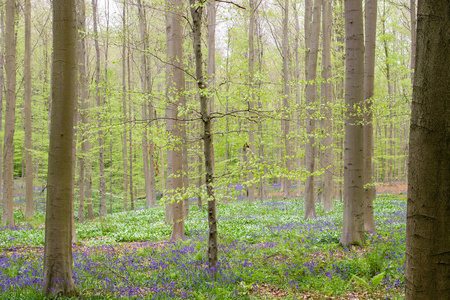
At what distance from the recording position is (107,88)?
6.90 m

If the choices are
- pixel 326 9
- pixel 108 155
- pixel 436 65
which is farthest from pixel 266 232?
pixel 108 155

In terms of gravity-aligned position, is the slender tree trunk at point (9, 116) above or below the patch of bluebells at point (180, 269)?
above

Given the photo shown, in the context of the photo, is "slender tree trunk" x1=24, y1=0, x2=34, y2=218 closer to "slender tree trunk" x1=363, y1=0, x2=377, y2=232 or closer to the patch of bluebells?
the patch of bluebells

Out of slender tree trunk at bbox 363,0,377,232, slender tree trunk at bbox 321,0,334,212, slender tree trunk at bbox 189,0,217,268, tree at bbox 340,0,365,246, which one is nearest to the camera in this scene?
slender tree trunk at bbox 189,0,217,268

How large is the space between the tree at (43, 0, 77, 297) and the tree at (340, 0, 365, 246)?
6.40 meters

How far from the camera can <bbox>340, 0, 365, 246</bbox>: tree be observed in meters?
8.59

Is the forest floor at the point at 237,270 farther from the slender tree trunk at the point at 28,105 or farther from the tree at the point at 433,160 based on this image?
the slender tree trunk at the point at 28,105

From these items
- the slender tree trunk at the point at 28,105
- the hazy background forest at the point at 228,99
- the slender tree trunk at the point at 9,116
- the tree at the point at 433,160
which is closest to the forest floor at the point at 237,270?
the hazy background forest at the point at 228,99

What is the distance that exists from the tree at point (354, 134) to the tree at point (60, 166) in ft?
21.0

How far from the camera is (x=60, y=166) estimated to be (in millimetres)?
5402

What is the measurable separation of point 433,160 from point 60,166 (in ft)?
16.5

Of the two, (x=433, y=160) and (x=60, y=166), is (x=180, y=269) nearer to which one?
(x=60, y=166)

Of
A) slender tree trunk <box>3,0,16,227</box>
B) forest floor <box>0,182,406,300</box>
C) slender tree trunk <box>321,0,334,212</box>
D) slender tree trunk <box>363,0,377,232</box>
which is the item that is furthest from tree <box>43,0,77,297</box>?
slender tree trunk <box>321,0,334,212</box>

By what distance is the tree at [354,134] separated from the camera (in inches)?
338
